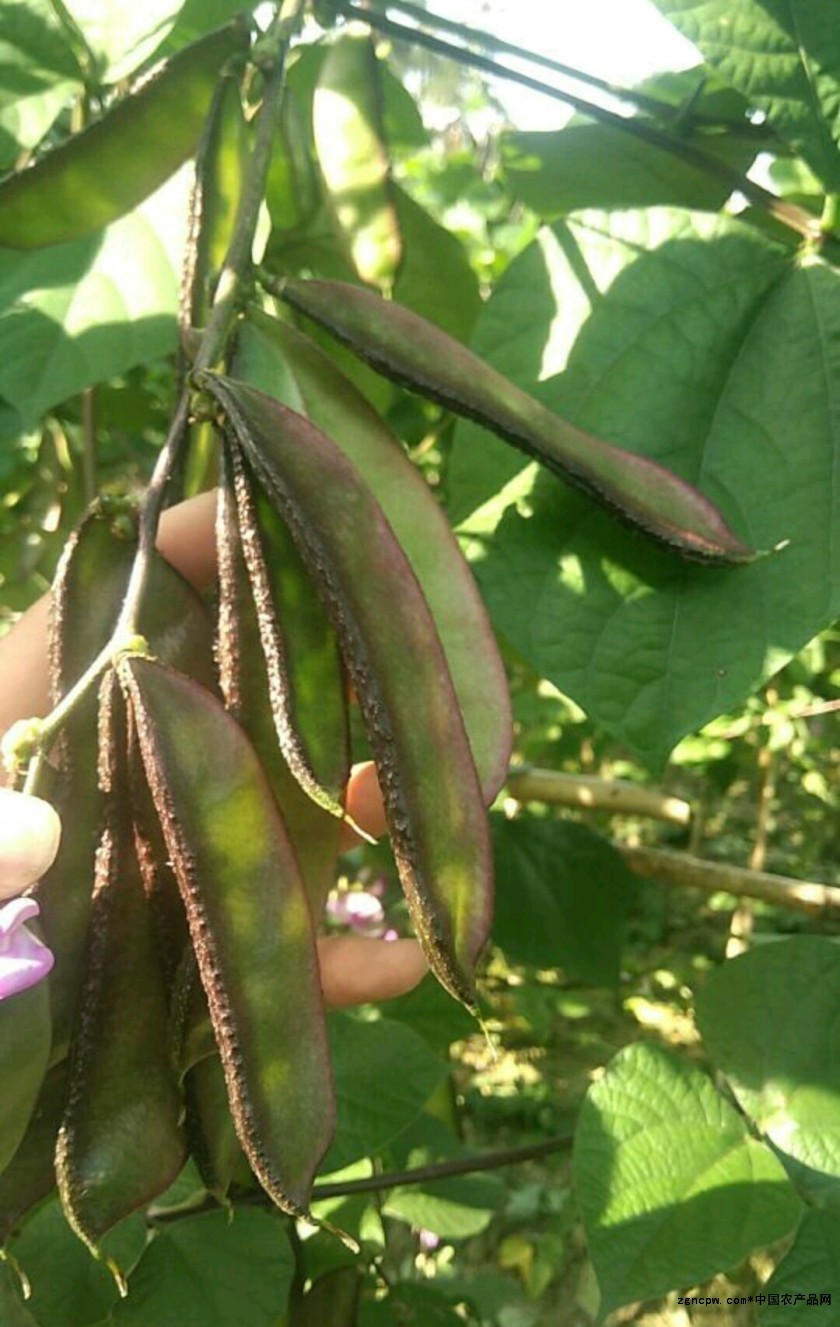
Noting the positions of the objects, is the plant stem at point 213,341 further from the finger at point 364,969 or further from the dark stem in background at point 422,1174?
the dark stem in background at point 422,1174

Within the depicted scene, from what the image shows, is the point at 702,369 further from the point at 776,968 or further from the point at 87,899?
the point at 87,899

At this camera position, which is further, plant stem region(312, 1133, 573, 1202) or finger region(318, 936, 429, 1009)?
plant stem region(312, 1133, 573, 1202)

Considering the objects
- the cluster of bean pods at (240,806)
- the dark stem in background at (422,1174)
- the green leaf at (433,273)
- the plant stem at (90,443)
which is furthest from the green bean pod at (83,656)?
the plant stem at (90,443)

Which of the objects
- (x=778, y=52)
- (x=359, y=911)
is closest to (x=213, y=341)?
(x=778, y=52)

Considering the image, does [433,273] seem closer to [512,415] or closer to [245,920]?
[512,415]

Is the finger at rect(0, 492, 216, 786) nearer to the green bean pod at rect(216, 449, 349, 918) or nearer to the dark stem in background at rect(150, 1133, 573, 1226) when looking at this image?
the green bean pod at rect(216, 449, 349, 918)

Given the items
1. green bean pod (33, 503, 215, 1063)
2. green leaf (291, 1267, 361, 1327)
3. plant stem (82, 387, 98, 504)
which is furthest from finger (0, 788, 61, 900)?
plant stem (82, 387, 98, 504)

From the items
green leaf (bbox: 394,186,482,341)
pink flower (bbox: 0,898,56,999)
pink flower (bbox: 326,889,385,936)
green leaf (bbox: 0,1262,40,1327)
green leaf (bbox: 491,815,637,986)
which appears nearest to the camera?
pink flower (bbox: 0,898,56,999)
